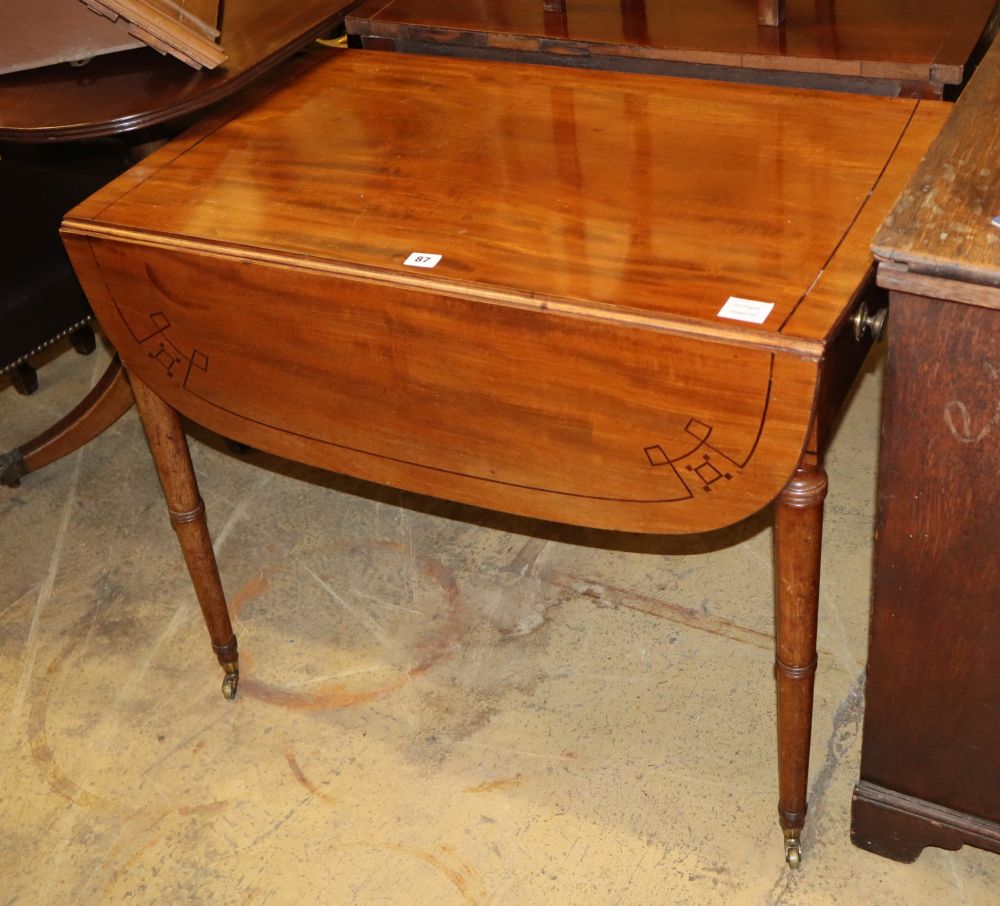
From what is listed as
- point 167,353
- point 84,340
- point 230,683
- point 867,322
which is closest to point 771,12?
point 867,322

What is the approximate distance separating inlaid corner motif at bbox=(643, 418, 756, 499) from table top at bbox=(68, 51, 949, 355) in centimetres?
12

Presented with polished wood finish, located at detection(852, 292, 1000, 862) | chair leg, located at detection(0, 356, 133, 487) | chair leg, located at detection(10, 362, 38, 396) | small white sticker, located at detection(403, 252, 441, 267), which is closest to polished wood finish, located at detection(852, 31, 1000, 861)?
polished wood finish, located at detection(852, 292, 1000, 862)

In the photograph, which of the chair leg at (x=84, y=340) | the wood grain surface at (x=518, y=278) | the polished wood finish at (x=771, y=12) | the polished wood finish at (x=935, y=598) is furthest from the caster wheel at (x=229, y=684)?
the polished wood finish at (x=771, y=12)

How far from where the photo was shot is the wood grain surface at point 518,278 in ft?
4.29

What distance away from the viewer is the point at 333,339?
1.49 meters

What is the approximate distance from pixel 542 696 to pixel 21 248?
1056mm

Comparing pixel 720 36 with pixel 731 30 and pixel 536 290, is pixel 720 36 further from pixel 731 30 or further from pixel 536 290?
pixel 536 290

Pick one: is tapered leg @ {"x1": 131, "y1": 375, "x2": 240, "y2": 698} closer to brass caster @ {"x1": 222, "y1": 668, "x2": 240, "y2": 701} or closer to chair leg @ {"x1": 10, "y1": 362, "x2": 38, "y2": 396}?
brass caster @ {"x1": 222, "y1": 668, "x2": 240, "y2": 701}

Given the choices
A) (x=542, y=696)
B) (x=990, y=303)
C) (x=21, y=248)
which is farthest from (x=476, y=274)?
(x=21, y=248)

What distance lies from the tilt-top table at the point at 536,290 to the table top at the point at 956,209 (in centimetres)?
9

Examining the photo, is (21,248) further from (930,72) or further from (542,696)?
(930,72)

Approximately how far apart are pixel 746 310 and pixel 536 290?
0.70 ft

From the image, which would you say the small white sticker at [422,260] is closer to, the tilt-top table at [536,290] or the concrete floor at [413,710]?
the tilt-top table at [536,290]

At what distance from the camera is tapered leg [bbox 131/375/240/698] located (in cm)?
176
